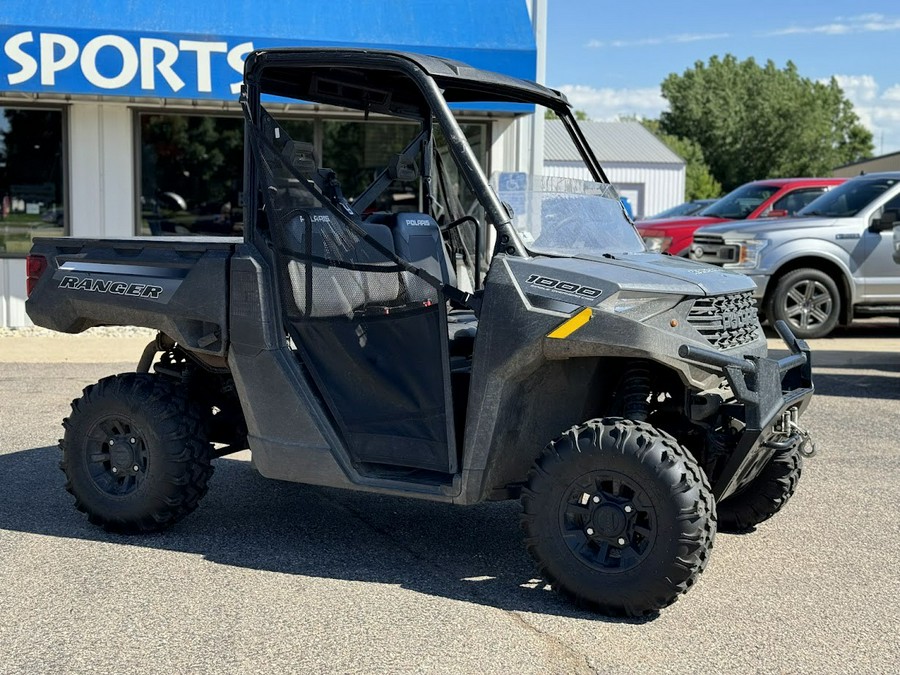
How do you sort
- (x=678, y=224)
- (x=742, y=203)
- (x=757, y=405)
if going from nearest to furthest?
1. (x=757, y=405)
2. (x=678, y=224)
3. (x=742, y=203)

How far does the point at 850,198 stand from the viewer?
12.8 m

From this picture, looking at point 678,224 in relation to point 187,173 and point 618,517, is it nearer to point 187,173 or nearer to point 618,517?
point 187,173

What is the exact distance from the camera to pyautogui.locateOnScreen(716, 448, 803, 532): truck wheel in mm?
4984

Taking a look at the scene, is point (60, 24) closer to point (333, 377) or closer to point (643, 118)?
point (333, 377)

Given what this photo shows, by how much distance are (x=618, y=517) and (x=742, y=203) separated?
465 inches

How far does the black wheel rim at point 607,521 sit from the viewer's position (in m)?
4.06

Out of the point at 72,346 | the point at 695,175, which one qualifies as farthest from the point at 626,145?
the point at 72,346

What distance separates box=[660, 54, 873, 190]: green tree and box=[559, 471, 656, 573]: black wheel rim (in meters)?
67.1

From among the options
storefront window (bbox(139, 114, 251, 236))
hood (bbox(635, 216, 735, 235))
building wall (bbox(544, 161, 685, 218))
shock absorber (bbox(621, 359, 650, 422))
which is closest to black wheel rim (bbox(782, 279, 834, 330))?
hood (bbox(635, 216, 735, 235))

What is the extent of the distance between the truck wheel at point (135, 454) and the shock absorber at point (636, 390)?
1.99m

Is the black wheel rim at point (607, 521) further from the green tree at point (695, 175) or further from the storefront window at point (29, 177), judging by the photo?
the green tree at point (695, 175)

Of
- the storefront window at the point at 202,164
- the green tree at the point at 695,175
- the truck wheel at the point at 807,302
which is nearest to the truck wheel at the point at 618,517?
the truck wheel at the point at 807,302

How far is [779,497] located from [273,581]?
2370 mm

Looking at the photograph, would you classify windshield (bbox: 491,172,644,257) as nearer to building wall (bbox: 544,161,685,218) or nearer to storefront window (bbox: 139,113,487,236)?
storefront window (bbox: 139,113,487,236)
